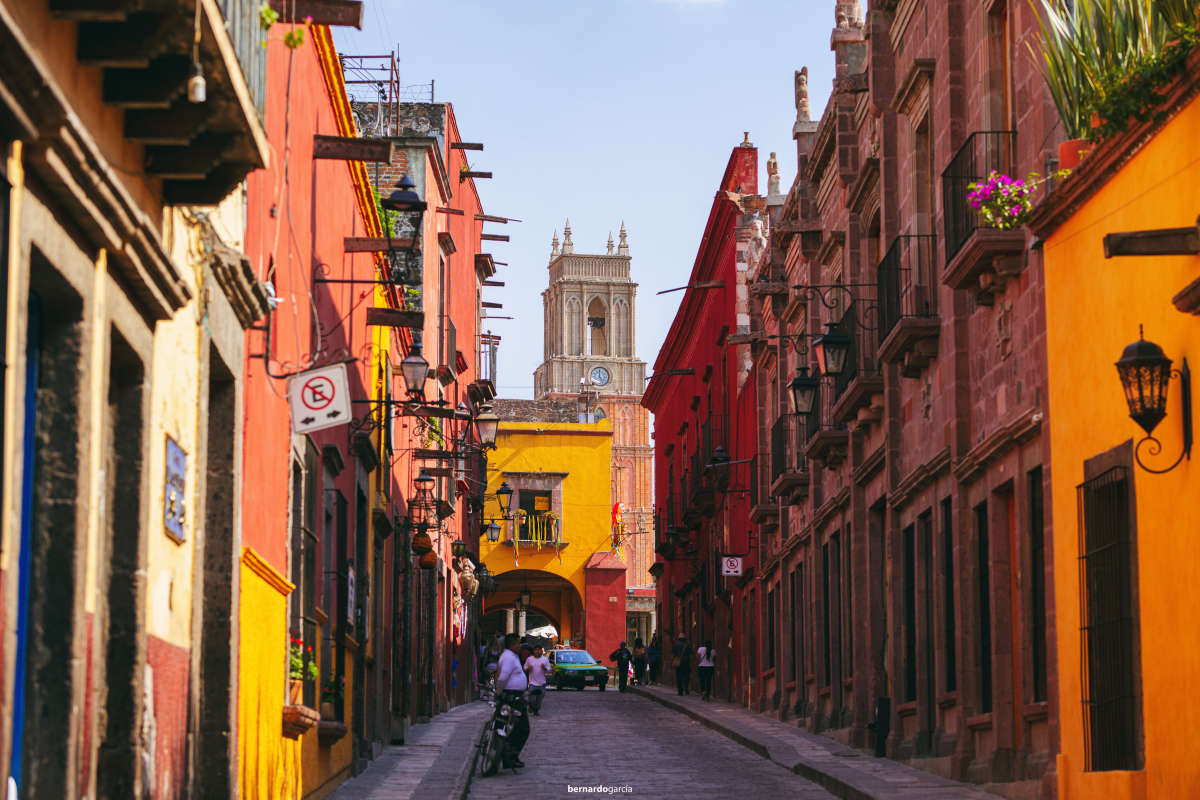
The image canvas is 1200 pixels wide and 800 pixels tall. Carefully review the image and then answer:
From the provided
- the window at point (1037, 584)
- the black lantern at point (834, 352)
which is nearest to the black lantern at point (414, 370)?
the black lantern at point (834, 352)

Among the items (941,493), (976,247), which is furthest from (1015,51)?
(941,493)

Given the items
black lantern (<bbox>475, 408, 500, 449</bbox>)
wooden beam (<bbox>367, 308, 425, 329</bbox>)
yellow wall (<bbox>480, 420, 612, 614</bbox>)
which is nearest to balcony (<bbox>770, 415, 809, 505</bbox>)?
black lantern (<bbox>475, 408, 500, 449</bbox>)

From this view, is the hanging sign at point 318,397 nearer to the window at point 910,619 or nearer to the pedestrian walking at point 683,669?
the window at point 910,619

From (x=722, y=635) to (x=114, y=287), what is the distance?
35.0 m

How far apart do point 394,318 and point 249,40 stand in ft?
33.2

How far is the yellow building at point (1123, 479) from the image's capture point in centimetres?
1023

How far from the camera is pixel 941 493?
18.3 metres

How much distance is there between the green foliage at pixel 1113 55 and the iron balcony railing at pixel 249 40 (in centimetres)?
480

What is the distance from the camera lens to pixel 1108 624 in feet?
39.4

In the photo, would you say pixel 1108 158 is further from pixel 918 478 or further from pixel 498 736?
pixel 498 736

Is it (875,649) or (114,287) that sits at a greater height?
(114,287)

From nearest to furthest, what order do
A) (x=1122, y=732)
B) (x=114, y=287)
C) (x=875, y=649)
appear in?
1. (x=114, y=287)
2. (x=1122, y=732)
3. (x=875, y=649)

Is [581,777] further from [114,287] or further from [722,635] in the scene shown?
[722,635]

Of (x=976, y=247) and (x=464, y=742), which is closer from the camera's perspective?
(x=976, y=247)
